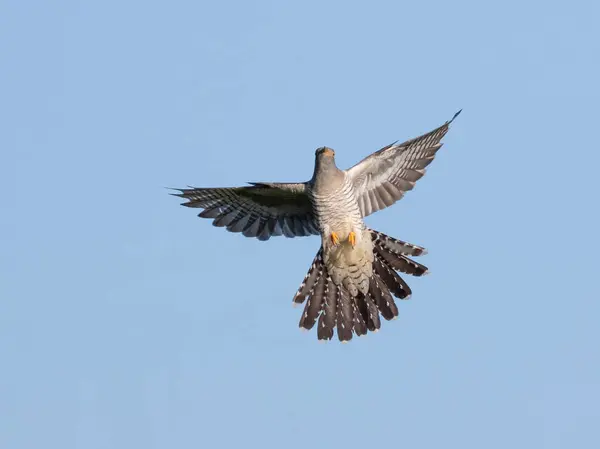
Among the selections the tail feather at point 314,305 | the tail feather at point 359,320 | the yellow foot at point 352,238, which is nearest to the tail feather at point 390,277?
the tail feather at point 359,320

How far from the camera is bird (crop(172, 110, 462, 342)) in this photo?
1313 centimetres

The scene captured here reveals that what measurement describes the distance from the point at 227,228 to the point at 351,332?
178cm

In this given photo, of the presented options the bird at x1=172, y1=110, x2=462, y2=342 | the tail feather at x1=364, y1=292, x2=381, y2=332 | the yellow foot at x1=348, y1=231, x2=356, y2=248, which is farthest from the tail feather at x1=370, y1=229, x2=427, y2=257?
the tail feather at x1=364, y1=292, x2=381, y2=332

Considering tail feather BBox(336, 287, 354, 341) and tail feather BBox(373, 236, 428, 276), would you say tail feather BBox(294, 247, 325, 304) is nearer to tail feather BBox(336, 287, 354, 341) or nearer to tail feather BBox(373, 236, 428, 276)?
tail feather BBox(336, 287, 354, 341)

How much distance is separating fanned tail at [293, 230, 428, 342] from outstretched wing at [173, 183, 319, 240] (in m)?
0.60

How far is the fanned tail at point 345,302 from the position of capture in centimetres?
1359

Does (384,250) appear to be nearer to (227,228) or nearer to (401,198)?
(401,198)

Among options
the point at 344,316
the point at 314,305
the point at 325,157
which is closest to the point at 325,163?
the point at 325,157

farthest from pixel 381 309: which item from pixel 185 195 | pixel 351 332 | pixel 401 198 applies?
pixel 185 195

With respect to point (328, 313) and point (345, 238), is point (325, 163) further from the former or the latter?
point (328, 313)

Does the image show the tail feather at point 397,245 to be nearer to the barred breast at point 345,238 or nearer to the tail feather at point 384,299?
the barred breast at point 345,238

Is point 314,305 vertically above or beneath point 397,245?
beneath

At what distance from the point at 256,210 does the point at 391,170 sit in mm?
1587

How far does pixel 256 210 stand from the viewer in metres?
13.9
